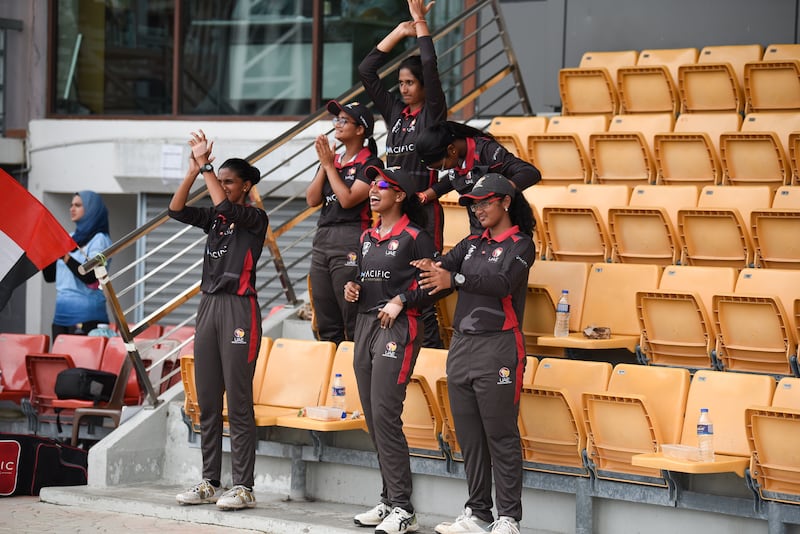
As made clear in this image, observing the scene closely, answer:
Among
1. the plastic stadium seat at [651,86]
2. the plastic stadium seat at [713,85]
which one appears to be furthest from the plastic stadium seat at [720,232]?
the plastic stadium seat at [651,86]

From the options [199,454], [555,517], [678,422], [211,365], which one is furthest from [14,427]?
[678,422]

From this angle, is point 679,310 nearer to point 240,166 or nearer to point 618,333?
point 618,333

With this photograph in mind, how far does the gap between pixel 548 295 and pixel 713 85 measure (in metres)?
3.01

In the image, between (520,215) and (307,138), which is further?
(307,138)

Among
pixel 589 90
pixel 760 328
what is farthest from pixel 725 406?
pixel 589 90

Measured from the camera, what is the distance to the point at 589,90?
1019 cm

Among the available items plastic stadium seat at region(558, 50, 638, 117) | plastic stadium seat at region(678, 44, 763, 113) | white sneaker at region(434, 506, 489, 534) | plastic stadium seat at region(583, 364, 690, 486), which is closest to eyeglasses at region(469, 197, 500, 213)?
plastic stadium seat at region(583, 364, 690, 486)

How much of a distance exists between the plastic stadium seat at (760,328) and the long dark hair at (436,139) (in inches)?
66.7

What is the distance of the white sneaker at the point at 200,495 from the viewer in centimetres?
730

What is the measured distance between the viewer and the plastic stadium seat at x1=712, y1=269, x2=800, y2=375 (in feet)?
22.3

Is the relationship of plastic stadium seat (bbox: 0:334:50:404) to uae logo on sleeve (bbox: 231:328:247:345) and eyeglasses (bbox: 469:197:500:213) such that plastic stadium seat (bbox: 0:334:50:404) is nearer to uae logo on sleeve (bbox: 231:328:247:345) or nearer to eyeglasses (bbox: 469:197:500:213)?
uae logo on sleeve (bbox: 231:328:247:345)

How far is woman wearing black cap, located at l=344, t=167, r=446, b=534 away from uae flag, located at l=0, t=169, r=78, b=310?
239 cm

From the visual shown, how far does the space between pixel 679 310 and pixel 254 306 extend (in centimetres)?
240

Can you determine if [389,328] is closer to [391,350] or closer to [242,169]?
[391,350]
